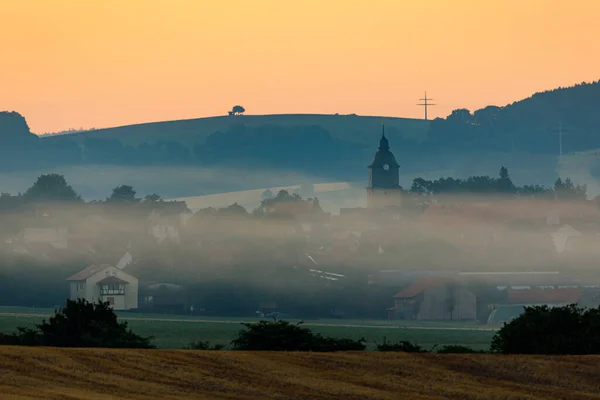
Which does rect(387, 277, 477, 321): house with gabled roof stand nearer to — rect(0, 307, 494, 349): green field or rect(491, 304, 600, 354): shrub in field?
rect(0, 307, 494, 349): green field

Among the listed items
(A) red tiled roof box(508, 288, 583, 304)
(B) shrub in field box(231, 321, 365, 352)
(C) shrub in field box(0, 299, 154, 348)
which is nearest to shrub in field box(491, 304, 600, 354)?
(B) shrub in field box(231, 321, 365, 352)

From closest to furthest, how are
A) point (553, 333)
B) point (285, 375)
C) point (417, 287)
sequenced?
1. point (285, 375)
2. point (553, 333)
3. point (417, 287)

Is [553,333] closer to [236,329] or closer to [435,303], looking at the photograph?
[236,329]

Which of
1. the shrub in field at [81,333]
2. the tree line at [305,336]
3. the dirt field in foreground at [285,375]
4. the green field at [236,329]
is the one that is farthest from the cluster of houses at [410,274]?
the dirt field in foreground at [285,375]

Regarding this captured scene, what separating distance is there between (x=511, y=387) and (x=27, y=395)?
11.6 m

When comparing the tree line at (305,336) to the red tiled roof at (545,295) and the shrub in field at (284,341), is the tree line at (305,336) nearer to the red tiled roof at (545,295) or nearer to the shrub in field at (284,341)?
the shrub in field at (284,341)

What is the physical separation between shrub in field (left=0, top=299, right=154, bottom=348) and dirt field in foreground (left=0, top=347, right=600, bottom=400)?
949 cm

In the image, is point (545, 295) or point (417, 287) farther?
point (545, 295)

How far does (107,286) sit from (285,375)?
109655mm

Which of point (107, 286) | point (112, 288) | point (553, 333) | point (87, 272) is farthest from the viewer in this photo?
point (87, 272)

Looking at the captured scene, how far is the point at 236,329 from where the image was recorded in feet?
346

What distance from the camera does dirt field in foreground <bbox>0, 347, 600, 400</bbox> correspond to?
40.0m

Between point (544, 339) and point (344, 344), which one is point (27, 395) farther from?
point (544, 339)

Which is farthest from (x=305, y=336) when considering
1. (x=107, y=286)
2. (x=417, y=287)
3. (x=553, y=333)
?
(x=417, y=287)
